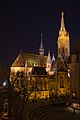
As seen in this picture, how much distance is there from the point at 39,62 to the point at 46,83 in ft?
74.4

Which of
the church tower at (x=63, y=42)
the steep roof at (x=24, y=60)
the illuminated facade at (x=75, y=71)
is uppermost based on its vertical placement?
the church tower at (x=63, y=42)

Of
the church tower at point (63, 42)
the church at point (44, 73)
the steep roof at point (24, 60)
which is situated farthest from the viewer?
the church tower at point (63, 42)

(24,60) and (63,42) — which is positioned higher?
(63,42)

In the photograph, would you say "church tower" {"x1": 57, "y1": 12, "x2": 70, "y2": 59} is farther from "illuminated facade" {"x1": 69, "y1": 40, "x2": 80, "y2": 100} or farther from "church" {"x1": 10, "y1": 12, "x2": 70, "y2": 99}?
"illuminated facade" {"x1": 69, "y1": 40, "x2": 80, "y2": 100}

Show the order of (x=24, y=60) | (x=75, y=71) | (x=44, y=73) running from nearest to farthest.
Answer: (x=75, y=71), (x=44, y=73), (x=24, y=60)

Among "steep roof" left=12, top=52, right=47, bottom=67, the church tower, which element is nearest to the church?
"steep roof" left=12, top=52, right=47, bottom=67

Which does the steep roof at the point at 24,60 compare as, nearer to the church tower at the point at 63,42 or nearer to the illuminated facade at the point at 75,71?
the church tower at the point at 63,42

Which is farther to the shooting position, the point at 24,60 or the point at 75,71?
the point at 24,60

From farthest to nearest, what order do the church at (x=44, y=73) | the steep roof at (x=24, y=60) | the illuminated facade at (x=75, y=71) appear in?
the steep roof at (x=24, y=60)
the church at (x=44, y=73)
the illuminated facade at (x=75, y=71)

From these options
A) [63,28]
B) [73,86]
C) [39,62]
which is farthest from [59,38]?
[73,86]

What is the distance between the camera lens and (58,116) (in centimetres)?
4488

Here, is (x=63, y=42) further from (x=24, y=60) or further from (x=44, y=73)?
(x=44, y=73)

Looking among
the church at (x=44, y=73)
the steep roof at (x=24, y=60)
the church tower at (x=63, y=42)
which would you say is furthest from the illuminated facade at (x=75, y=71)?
the church tower at (x=63, y=42)

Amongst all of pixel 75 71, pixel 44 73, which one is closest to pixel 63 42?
pixel 44 73
